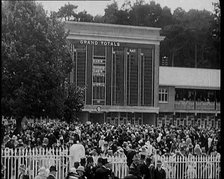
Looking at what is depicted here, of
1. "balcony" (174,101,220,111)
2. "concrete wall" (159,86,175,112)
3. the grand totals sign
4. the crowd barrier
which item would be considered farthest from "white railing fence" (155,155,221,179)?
"concrete wall" (159,86,175,112)

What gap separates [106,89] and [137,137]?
251 centimetres

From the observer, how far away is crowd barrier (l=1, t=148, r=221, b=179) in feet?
48.7

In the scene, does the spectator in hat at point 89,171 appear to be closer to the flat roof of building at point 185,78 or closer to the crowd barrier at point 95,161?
the crowd barrier at point 95,161

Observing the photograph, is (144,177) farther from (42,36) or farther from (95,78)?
(95,78)

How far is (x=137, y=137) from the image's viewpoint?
21.5 metres

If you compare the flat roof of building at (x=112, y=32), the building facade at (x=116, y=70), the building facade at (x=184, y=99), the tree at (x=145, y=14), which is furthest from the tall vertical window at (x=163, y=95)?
the tree at (x=145, y=14)

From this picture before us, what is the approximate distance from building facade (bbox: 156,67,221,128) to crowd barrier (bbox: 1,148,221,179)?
6.32 metres

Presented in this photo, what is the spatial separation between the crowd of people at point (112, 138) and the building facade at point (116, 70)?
70cm

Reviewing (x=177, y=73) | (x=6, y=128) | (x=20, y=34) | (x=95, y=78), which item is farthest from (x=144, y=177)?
(x=177, y=73)

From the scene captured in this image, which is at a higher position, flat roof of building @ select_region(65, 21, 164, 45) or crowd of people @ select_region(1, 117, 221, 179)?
flat roof of building @ select_region(65, 21, 164, 45)

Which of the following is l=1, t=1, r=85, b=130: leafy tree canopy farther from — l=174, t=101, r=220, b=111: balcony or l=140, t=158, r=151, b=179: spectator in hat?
l=174, t=101, r=220, b=111: balcony

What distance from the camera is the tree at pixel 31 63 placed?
12.9m

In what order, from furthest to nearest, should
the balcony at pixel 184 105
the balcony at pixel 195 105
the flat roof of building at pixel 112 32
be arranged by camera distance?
the balcony at pixel 184 105
the balcony at pixel 195 105
the flat roof of building at pixel 112 32

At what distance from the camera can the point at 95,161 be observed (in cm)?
1598
